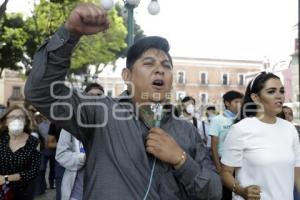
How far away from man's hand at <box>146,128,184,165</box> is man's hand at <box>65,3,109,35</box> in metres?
0.49

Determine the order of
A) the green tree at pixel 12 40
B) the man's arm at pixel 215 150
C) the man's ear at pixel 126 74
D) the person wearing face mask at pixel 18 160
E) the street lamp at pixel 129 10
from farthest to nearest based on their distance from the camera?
the green tree at pixel 12 40, the street lamp at pixel 129 10, the man's arm at pixel 215 150, the person wearing face mask at pixel 18 160, the man's ear at pixel 126 74

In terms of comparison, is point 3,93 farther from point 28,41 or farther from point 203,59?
point 28,41

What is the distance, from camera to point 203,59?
64.6 meters

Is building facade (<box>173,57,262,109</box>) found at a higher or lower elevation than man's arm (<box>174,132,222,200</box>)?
higher

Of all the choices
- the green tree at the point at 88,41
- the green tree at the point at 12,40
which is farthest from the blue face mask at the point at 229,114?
the green tree at the point at 12,40

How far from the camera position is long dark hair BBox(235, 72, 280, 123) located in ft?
11.3

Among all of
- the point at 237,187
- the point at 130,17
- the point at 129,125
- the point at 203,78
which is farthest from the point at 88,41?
the point at 203,78

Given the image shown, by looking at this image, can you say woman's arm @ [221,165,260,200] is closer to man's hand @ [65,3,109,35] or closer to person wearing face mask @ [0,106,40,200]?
man's hand @ [65,3,109,35]

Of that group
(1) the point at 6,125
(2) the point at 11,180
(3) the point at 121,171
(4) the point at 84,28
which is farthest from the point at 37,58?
(1) the point at 6,125

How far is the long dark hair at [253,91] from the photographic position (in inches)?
136

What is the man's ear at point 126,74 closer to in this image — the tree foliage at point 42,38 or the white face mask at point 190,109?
the white face mask at point 190,109

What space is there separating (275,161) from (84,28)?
2079 mm

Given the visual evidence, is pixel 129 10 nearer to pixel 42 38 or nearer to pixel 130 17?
pixel 130 17

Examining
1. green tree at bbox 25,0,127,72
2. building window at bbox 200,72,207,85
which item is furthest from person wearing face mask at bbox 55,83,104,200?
building window at bbox 200,72,207,85
